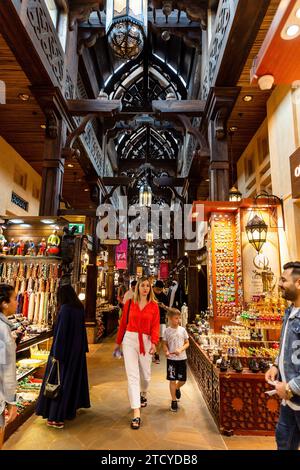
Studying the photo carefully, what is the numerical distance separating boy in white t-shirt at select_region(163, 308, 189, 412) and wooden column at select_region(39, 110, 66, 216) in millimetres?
3673

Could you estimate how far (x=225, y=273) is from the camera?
21.7ft

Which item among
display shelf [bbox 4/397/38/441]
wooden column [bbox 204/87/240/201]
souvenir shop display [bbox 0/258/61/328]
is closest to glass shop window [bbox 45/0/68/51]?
wooden column [bbox 204/87/240/201]

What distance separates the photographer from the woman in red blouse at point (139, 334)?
392cm

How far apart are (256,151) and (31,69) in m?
5.72

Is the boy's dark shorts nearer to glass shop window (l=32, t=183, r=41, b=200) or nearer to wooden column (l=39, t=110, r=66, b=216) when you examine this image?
wooden column (l=39, t=110, r=66, b=216)

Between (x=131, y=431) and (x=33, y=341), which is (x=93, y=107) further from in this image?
(x=131, y=431)

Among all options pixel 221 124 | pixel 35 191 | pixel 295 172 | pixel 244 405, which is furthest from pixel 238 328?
pixel 35 191

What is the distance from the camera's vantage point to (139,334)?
4.02m

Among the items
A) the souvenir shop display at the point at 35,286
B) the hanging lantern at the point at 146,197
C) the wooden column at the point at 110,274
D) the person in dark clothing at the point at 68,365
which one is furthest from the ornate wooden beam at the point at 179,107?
the wooden column at the point at 110,274

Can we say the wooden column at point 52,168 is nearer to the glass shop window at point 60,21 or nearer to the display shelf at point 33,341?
the glass shop window at point 60,21

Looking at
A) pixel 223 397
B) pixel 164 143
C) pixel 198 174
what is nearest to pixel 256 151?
pixel 198 174

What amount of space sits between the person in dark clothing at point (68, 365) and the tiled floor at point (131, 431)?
181 mm
